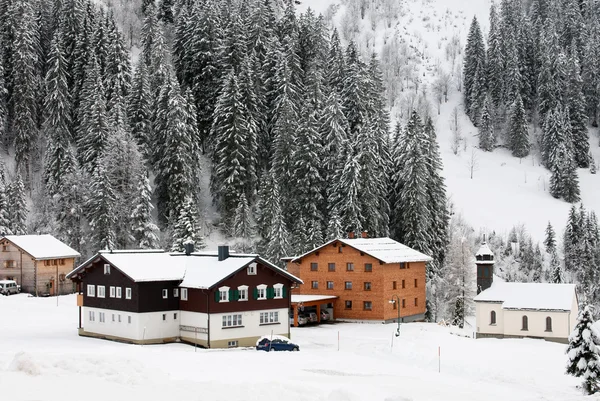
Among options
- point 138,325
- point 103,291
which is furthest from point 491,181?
point 138,325

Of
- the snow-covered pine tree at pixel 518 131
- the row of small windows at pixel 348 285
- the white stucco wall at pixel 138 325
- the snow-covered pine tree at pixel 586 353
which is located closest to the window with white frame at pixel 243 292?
the white stucco wall at pixel 138 325

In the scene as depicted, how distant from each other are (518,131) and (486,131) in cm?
642

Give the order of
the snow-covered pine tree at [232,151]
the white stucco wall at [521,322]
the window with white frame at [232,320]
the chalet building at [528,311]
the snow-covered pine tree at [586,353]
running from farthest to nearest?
the snow-covered pine tree at [232,151]
the chalet building at [528,311]
the white stucco wall at [521,322]
the window with white frame at [232,320]
the snow-covered pine tree at [586,353]

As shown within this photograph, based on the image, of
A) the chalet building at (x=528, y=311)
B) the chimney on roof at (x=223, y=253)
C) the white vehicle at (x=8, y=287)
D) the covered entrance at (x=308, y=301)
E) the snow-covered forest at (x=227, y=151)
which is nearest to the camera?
the chimney on roof at (x=223, y=253)

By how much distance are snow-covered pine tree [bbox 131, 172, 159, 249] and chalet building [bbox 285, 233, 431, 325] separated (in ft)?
56.4

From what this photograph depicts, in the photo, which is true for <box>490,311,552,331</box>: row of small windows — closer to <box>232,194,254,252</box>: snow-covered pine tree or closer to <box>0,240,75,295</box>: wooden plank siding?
<box>232,194,254,252</box>: snow-covered pine tree

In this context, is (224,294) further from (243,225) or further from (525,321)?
(243,225)

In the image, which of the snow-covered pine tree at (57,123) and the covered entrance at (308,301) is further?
the snow-covered pine tree at (57,123)

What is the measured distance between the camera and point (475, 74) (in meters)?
152

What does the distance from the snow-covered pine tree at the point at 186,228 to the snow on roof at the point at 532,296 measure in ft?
102

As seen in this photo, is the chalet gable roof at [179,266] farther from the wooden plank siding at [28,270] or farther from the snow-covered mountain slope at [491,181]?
the snow-covered mountain slope at [491,181]

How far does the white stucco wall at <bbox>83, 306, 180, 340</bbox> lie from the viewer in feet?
172

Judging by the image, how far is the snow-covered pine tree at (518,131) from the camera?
140250 mm

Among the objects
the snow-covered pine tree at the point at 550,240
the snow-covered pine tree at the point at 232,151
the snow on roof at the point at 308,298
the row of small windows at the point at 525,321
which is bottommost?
the row of small windows at the point at 525,321
